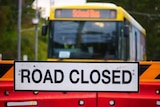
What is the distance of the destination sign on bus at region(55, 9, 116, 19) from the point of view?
18625mm

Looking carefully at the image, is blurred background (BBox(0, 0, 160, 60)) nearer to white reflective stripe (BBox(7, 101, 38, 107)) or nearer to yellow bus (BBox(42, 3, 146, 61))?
yellow bus (BBox(42, 3, 146, 61))

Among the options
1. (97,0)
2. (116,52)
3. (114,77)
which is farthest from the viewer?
(97,0)

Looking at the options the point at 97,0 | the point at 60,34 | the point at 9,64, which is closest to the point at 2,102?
the point at 9,64

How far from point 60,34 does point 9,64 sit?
10619mm

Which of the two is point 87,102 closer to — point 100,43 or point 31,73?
point 31,73

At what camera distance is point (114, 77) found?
737 cm

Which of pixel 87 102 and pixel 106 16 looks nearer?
pixel 87 102

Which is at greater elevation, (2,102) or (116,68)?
(116,68)

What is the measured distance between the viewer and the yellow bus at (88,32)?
59.9ft

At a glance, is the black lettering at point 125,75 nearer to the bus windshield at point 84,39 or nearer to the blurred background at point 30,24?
the bus windshield at point 84,39

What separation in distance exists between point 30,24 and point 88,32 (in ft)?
181

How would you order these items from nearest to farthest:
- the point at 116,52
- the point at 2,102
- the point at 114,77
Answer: the point at 114,77 → the point at 2,102 → the point at 116,52

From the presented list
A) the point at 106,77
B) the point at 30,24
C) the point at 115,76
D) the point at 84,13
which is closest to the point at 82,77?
the point at 106,77

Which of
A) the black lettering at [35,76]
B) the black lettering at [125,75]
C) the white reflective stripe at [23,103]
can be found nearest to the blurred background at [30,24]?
the white reflective stripe at [23,103]
